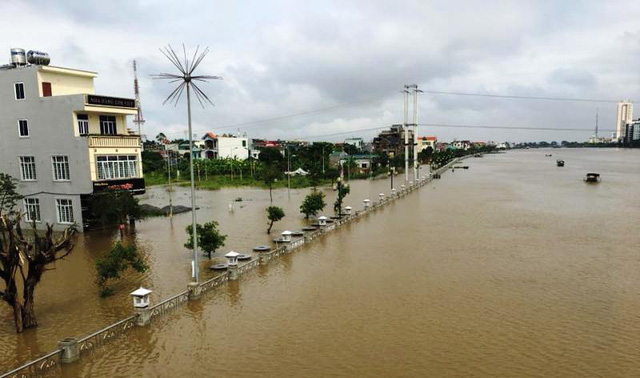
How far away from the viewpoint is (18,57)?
28.7 meters

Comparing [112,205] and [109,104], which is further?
[109,104]

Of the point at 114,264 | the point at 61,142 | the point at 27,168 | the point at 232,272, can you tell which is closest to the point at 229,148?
the point at 27,168

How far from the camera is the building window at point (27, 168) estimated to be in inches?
1160

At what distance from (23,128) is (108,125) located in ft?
18.1

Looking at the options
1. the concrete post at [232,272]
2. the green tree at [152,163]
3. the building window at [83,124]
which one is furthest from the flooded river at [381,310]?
the green tree at [152,163]

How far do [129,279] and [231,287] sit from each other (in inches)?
191

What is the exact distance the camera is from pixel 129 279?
1875cm

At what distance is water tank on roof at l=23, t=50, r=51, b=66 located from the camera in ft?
93.7

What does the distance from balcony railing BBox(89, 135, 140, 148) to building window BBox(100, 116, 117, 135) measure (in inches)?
30.6

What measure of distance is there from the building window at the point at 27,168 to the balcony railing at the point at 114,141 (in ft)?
17.5

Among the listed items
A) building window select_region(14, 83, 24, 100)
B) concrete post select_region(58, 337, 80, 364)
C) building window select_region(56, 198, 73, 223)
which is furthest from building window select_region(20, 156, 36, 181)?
concrete post select_region(58, 337, 80, 364)

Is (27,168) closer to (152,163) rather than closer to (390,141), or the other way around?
(152,163)

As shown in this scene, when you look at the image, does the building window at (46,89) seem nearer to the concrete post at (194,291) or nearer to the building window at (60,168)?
the building window at (60,168)

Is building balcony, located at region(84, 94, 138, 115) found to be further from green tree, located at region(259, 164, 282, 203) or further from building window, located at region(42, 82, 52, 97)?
green tree, located at region(259, 164, 282, 203)
